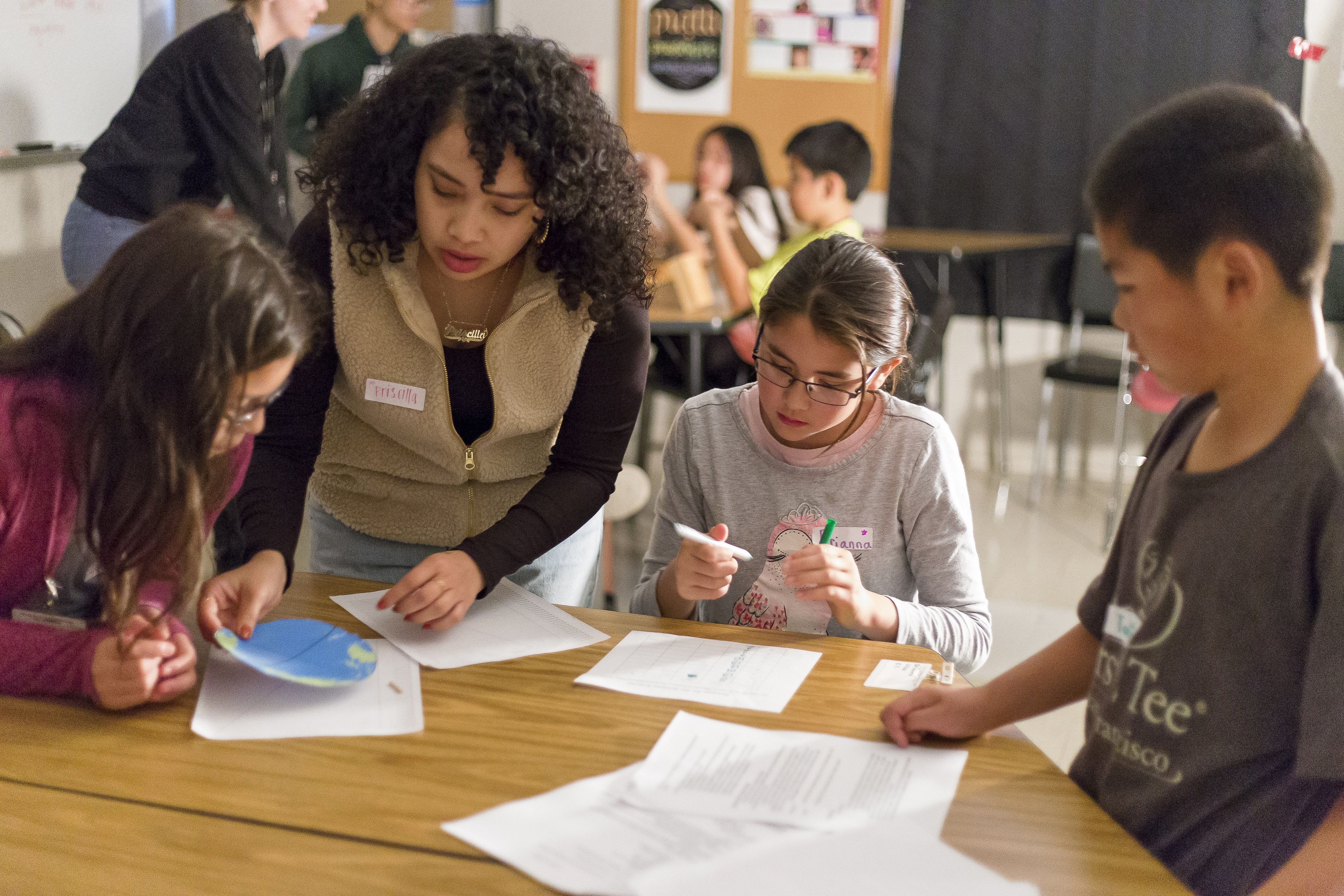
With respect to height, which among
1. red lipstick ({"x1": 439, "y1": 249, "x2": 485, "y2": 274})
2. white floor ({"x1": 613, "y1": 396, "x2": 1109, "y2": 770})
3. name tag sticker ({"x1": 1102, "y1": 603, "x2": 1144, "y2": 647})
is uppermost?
red lipstick ({"x1": 439, "y1": 249, "x2": 485, "y2": 274})

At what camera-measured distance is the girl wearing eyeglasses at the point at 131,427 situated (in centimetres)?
94

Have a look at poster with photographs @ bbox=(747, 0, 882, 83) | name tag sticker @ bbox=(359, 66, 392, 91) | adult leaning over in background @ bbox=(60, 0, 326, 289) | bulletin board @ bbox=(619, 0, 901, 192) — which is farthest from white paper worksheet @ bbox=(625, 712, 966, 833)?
poster with photographs @ bbox=(747, 0, 882, 83)

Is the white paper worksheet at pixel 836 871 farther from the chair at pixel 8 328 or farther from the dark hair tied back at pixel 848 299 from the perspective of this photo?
the chair at pixel 8 328

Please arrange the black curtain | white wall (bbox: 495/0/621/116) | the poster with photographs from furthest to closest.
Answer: white wall (bbox: 495/0/621/116), the poster with photographs, the black curtain

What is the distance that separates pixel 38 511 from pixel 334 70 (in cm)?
314

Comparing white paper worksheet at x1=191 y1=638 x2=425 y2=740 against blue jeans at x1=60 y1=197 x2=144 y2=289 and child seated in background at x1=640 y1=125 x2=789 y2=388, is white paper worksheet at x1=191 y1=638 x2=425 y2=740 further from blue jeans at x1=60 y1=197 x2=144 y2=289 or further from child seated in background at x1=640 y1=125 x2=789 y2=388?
child seated in background at x1=640 y1=125 x2=789 y2=388

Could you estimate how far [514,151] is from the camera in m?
1.22

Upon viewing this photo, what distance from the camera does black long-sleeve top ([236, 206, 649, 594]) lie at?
1.29 metres

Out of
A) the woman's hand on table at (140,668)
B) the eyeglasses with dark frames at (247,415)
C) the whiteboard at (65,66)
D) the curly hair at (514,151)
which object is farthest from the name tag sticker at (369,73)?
the woman's hand on table at (140,668)

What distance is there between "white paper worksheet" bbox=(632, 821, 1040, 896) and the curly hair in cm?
74

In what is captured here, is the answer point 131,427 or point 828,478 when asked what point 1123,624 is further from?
point 131,427

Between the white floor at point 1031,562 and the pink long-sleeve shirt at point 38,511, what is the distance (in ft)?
6.10

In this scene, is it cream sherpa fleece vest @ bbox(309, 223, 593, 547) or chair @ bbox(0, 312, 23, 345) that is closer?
cream sherpa fleece vest @ bbox(309, 223, 593, 547)

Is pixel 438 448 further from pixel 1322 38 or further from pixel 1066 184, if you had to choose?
pixel 1322 38
